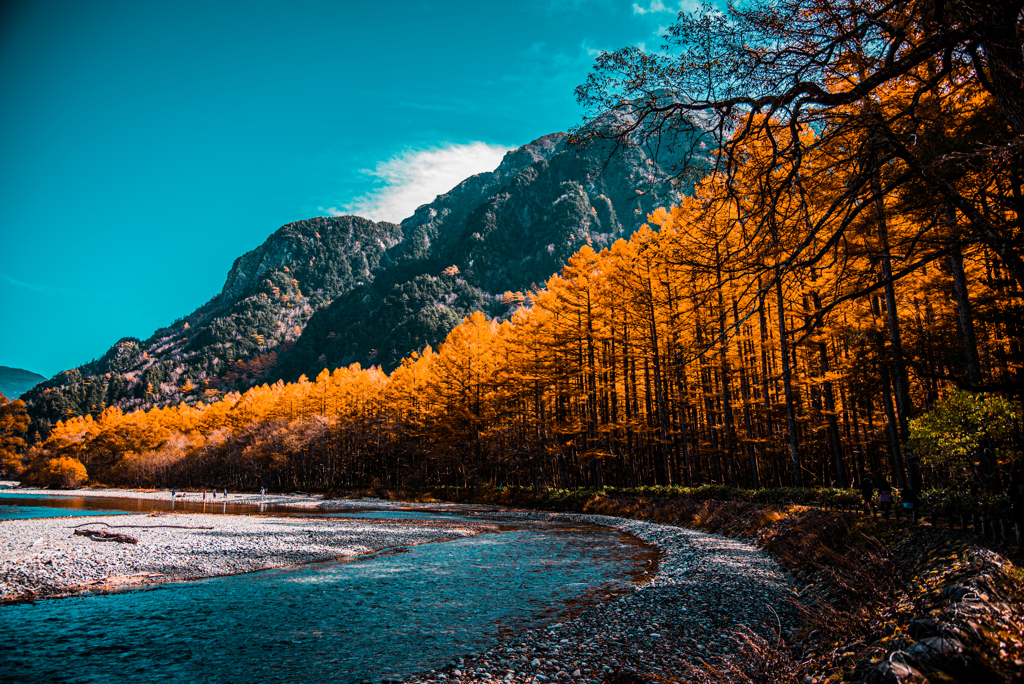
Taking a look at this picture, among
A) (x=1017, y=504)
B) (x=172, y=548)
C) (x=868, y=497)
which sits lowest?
(x=172, y=548)

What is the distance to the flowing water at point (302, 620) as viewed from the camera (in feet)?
19.0

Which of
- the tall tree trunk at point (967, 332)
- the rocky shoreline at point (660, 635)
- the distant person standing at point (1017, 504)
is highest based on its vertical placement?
the tall tree trunk at point (967, 332)

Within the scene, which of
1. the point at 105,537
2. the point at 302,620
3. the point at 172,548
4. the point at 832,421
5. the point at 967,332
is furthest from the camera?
the point at 832,421

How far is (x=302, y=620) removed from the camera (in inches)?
293

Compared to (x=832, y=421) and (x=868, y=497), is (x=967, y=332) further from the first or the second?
(x=832, y=421)

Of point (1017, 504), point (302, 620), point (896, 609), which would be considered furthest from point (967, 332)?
point (302, 620)

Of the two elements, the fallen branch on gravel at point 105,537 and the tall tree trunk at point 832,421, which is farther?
the tall tree trunk at point 832,421

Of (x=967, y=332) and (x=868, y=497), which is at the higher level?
(x=967, y=332)

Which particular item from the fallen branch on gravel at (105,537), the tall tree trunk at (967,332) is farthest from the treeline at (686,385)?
the fallen branch on gravel at (105,537)

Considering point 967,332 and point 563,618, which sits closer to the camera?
point 563,618

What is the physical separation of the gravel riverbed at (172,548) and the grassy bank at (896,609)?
1118 cm

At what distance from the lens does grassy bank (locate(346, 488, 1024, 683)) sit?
10.0 feet

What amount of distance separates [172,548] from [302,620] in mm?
9335

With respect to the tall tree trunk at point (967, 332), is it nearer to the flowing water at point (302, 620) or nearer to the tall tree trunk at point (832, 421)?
the tall tree trunk at point (832, 421)
